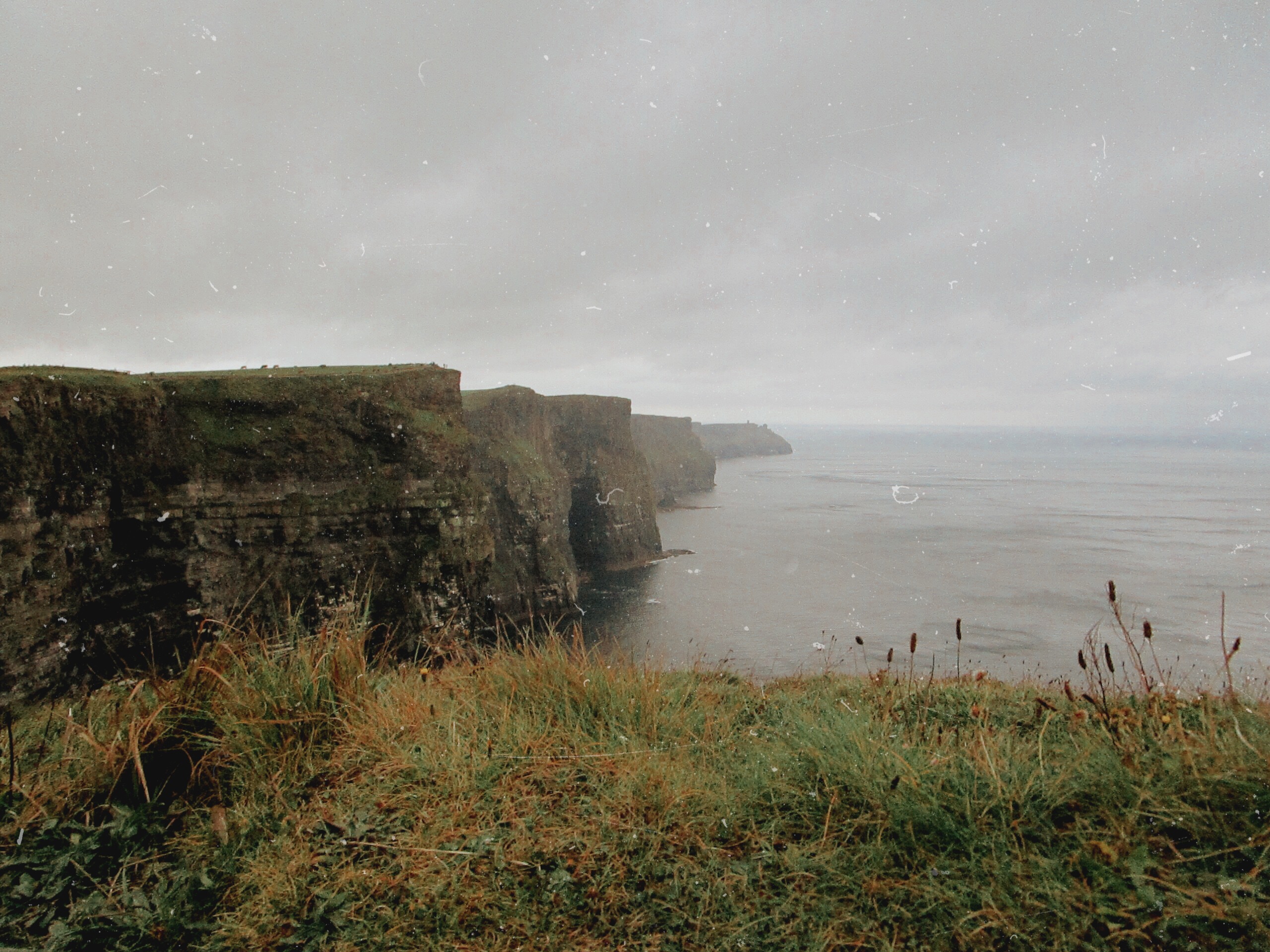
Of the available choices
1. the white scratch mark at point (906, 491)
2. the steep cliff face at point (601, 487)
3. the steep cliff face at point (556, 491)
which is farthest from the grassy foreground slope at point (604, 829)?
the white scratch mark at point (906, 491)

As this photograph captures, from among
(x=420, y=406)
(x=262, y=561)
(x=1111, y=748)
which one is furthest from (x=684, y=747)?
(x=420, y=406)

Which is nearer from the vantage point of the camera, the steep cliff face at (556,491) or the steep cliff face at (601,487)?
the steep cliff face at (556,491)

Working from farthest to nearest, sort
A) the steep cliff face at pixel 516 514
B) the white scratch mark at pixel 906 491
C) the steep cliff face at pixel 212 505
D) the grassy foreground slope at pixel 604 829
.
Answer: the white scratch mark at pixel 906 491, the steep cliff face at pixel 516 514, the steep cliff face at pixel 212 505, the grassy foreground slope at pixel 604 829

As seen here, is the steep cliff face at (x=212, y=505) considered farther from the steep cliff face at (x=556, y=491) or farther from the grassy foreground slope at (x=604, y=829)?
the grassy foreground slope at (x=604, y=829)

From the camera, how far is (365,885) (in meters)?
2.78

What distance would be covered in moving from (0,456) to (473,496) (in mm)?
15773

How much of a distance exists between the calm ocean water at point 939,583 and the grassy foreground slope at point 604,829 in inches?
62.9

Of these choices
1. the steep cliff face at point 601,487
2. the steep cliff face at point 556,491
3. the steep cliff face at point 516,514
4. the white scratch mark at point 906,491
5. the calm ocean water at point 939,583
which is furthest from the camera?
the white scratch mark at point 906,491

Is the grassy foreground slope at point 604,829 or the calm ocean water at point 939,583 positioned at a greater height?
the grassy foreground slope at point 604,829

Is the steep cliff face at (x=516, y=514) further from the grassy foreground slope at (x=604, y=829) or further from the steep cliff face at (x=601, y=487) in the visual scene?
the grassy foreground slope at (x=604, y=829)

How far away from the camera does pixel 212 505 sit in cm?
2355

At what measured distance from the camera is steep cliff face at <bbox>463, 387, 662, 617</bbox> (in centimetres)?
4175

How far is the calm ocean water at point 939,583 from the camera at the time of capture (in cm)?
3275

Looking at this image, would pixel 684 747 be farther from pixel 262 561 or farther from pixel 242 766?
pixel 262 561
